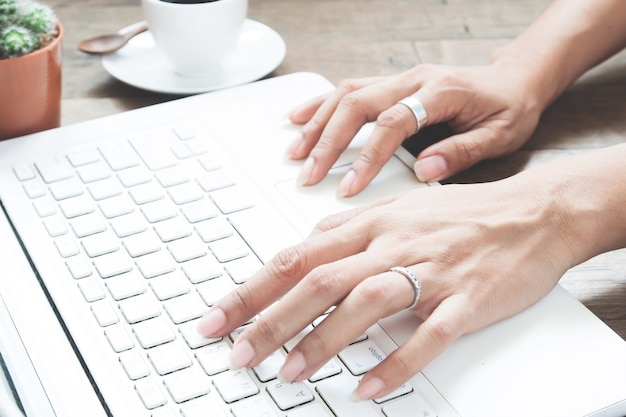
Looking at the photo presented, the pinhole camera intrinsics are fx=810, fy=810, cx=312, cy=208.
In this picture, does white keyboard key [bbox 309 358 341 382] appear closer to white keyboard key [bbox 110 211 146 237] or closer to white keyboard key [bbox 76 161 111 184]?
white keyboard key [bbox 110 211 146 237]

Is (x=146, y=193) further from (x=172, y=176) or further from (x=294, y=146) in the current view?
→ (x=294, y=146)

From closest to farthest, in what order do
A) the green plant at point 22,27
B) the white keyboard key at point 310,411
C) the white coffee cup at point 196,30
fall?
1. the white keyboard key at point 310,411
2. the green plant at point 22,27
3. the white coffee cup at point 196,30

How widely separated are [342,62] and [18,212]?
53cm

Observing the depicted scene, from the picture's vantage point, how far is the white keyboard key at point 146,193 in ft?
2.57

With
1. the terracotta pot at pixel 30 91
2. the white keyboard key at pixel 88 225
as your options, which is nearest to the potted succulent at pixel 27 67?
the terracotta pot at pixel 30 91

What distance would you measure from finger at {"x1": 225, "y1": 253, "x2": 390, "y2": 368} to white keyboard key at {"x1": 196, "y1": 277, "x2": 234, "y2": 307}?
0.20 feet

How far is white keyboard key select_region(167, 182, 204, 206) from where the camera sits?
78 cm

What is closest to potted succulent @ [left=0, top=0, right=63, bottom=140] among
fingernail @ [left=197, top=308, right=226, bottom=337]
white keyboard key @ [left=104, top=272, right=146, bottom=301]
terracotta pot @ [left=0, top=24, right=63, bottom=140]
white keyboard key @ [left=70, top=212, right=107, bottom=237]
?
terracotta pot @ [left=0, top=24, right=63, bottom=140]

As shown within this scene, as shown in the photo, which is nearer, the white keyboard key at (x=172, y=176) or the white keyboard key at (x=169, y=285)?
the white keyboard key at (x=169, y=285)

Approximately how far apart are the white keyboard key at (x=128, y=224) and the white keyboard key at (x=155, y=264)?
0.13ft

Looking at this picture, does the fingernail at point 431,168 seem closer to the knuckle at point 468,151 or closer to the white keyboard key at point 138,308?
the knuckle at point 468,151

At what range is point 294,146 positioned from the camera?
873 mm

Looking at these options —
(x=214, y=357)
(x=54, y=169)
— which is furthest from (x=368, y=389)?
(x=54, y=169)

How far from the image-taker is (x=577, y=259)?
0.71 m
